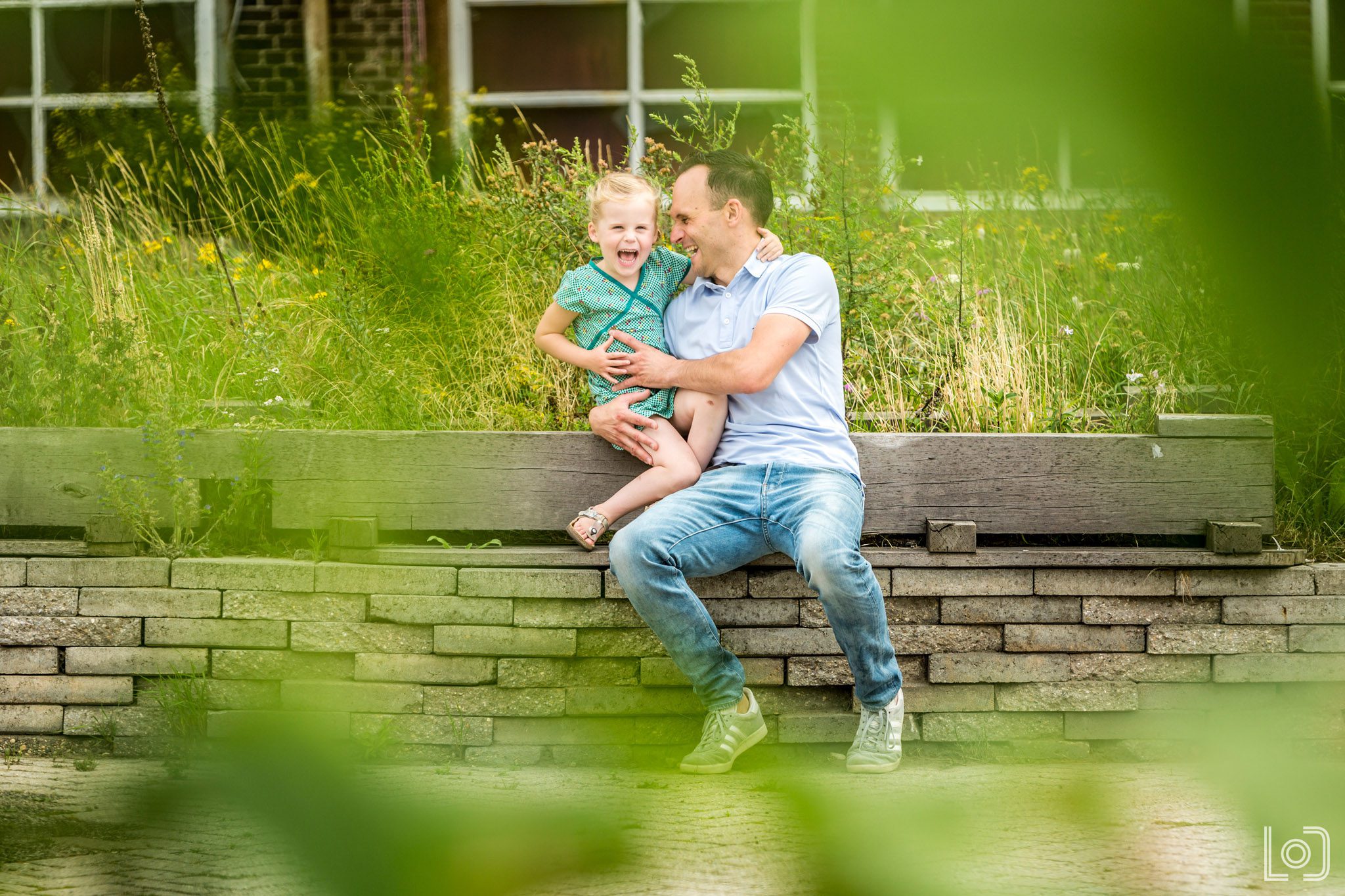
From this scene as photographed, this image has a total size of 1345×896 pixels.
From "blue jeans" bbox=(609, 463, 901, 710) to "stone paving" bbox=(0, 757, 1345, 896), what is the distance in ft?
6.59

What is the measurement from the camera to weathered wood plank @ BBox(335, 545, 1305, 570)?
3051mm

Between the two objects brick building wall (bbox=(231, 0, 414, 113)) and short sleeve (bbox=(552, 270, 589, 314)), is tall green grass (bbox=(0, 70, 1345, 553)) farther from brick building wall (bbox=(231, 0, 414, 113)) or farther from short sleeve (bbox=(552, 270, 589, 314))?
brick building wall (bbox=(231, 0, 414, 113))

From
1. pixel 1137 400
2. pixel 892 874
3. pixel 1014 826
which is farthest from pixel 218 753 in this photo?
pixel 1137 400

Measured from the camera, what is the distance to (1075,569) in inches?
121

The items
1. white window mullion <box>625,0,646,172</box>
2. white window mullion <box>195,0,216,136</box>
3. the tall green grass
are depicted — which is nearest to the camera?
white window mullion <box>195,0,216,136</box>

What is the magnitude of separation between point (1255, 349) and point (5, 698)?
347cm

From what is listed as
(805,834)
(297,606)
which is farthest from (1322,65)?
(297,606)

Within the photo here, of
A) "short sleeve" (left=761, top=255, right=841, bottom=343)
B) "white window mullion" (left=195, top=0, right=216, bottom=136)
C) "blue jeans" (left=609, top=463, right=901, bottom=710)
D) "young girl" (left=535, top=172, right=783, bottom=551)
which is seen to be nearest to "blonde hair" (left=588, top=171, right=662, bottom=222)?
"young girl" (left=535, top=172, right=783, bottom=551)

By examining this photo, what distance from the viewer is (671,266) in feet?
10.5

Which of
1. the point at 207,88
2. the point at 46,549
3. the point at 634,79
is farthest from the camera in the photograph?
the point at 634,79

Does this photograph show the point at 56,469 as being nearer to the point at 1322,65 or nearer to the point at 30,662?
the point at 30,662

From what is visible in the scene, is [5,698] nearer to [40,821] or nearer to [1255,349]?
[40,821]

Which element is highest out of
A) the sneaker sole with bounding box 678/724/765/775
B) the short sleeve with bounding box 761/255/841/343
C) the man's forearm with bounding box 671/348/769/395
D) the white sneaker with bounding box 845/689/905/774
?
the short sleeve with bounding box 761/255/841/343

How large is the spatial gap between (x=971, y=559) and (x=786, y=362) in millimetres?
715
